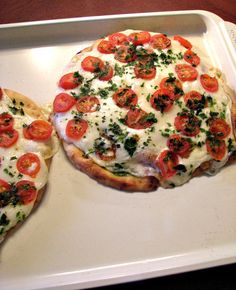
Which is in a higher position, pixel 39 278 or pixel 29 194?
pixel 29 194

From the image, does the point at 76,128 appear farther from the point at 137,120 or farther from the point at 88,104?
the point at 137,120

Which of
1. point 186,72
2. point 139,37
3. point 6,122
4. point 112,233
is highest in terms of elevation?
point 139,37

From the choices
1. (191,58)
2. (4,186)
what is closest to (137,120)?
(191,58)

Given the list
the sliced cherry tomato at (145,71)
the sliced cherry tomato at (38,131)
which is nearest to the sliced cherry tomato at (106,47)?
the sliced cherry tomato at (145,71)

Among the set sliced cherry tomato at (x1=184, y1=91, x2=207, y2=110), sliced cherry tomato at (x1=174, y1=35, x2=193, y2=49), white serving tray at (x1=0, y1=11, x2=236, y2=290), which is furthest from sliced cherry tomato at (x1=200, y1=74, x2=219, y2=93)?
white serving tray at (x1=0, y1=11, x2=236, y2=290)

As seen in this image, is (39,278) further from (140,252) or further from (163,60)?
(163,60)

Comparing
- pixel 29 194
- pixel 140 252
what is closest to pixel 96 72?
pixel 29 194

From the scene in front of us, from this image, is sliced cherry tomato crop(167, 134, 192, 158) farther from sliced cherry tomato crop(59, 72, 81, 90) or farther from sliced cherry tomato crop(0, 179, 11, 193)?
sliced cherry tomato crop(0, 179, 11, 193)
